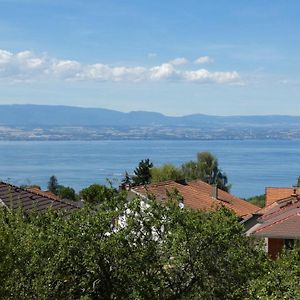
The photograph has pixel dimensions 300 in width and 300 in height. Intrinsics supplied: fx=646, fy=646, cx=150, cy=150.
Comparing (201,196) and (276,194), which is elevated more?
(201,196)

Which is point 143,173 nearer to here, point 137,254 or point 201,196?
point 201,196

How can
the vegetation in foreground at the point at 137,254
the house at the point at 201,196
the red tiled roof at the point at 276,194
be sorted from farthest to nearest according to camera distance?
the red tiled roof at the point at 276,194 < the house at the point at 201,196 < the vegetation in foreground at the point at 137,254

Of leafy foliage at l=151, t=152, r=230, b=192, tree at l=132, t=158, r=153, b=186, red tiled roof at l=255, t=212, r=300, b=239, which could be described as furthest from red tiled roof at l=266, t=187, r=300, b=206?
leafy foliage at l=151, t=152, r=230, b=192

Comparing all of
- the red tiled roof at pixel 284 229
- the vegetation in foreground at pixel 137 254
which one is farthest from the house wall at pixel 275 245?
the vegetation in foreground at pixel 137 254

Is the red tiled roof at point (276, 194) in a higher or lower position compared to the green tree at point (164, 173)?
higher

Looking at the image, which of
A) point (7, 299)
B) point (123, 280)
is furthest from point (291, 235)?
point (7, 299)

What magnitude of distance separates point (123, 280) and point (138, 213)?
128cm

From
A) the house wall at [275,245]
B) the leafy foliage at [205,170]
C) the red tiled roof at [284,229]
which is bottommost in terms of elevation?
the leafy foliage at [205,170]

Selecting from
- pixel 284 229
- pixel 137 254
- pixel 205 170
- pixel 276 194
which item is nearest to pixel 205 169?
pixel 205 170

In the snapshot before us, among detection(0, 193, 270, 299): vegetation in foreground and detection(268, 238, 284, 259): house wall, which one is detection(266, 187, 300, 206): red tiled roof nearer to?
detection(268, 238, 284, 259): house wall

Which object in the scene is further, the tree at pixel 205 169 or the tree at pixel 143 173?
the tree at pixel 205 169

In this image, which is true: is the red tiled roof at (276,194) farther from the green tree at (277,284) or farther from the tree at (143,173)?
the green tree at (277,284)

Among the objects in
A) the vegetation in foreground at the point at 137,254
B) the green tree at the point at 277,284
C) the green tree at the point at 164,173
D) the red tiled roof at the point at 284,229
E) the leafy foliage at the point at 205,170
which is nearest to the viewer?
the green tree at the point at 277,284

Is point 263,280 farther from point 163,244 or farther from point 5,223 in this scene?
point 5,223
